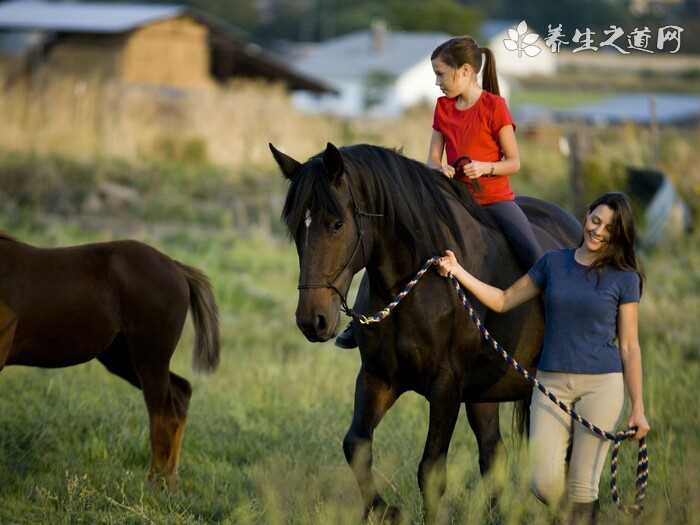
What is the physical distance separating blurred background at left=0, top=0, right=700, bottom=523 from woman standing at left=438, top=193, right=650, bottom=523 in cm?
25

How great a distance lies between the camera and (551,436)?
5.12m

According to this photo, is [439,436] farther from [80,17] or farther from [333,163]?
[80,17]

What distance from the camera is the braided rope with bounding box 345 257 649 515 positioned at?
16.4ft

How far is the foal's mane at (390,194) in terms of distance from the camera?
4.93 m

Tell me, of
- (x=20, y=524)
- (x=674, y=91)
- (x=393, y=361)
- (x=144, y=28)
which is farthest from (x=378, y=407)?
(x=674, y=91)

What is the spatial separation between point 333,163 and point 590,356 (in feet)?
4.51

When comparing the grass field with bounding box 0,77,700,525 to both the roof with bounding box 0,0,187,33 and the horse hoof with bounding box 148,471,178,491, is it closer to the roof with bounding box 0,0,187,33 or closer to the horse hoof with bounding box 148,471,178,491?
the horse hoof with bounding box 148,471,178,491

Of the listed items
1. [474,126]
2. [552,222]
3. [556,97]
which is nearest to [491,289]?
[474,126]

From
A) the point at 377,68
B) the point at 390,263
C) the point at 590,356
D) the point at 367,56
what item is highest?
the point at 367,56

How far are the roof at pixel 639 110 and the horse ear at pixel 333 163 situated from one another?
49.1 meters

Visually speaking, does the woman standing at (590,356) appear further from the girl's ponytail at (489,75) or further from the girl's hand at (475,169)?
the girl's ponytail at (489,75)

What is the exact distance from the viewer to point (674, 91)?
227 ft

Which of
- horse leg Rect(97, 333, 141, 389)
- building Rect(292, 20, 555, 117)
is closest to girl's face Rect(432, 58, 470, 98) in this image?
horse leg Rect(97, 333, 141, 389)

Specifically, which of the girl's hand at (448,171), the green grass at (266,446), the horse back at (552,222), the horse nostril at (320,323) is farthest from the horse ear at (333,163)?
the horse back at (552,222)
